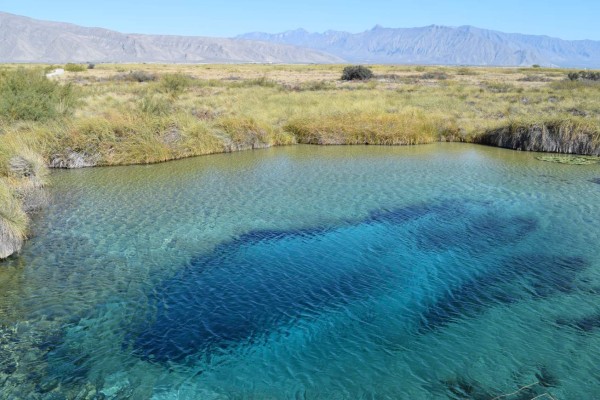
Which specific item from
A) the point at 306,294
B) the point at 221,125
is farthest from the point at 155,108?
the point at 306,294

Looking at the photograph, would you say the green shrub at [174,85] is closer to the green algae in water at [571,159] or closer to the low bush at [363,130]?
the low bush at [363,130]

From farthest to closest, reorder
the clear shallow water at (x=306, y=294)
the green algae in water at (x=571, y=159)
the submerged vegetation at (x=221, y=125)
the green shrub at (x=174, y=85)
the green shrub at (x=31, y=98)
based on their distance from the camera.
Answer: the green shrub at (x=174, y=85) < the green shrub at (x=31, y=98) < the green algae in water at (x=571, y=159) < the submerged vegetation at (x=221, y=125) < the clear shallow water at (x=306, y=294)

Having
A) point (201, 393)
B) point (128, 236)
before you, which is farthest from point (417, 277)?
point (128, 236)

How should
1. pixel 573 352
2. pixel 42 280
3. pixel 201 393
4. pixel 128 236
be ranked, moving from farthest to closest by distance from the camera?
pixel 128 236
pixel 42 280
pixel 573 352
pixel 201 393

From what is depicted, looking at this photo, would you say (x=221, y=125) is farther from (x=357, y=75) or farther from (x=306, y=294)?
(x=357, y=75)

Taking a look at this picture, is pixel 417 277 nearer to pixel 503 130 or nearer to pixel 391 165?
pixel 391 165

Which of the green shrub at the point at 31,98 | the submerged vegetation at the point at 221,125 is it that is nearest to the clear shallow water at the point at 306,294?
the submerged vegetation at the point at 221,125

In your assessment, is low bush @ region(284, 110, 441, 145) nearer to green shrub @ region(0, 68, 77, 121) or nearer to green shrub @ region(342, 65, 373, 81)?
green shrub @ region(0, 68, 77, 121)
